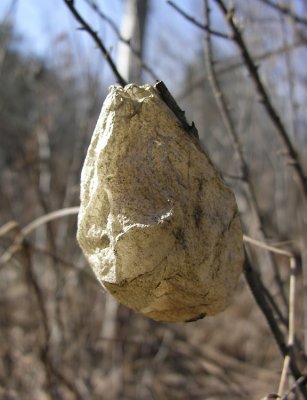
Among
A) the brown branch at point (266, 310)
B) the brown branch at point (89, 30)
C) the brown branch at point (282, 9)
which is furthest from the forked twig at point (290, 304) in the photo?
the brown branch at point (282, 9)

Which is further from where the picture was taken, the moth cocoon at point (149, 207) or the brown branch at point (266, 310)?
the brown branch at point (266, 310)

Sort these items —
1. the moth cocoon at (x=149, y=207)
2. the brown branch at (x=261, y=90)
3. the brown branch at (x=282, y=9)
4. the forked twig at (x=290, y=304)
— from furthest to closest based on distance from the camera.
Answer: the brown branch at (x=282, y=9) < the brown branch at (x=261, y=90) < the forked twig at (x=290, y=304) < the moth cocoon at (x=149, y=207)

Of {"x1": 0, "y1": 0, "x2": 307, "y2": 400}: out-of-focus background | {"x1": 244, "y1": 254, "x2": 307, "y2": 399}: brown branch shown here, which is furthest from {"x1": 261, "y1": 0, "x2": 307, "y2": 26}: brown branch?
{"x1": 244, "y1": 254, "x2": 307, "y2": 399}: brown branch

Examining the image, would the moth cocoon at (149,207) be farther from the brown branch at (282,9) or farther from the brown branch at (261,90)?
the brown branch at (282,9)

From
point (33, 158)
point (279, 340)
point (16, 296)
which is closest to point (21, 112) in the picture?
point (16, 296)

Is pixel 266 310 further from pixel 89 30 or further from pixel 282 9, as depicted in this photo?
pixel 282 9

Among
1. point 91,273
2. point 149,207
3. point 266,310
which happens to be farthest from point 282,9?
point 91,273

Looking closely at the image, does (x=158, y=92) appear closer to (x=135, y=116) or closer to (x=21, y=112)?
(x=135, y=116)
